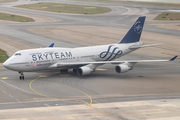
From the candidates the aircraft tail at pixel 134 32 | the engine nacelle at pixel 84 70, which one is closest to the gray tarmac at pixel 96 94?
the engine nacelle at pixel 84 70

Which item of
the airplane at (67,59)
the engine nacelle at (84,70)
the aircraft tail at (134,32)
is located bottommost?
the engine nacelle at (84,70)

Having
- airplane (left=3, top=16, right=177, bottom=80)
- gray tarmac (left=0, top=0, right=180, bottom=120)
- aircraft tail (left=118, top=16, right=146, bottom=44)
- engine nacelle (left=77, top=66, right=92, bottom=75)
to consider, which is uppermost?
aircraft tail (left=118, top=16, right=146, bottom=44)

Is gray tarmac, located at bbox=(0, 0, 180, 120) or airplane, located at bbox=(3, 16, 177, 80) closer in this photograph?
gray tarmac, located at bbox=(0, 0, 180, 120)

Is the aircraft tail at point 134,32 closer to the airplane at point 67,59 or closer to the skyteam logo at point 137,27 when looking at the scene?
the skyteam logo at point 137,27

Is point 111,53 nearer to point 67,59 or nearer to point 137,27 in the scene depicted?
point 137,27

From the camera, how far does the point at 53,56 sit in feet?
145

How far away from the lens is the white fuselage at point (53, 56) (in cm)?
4174

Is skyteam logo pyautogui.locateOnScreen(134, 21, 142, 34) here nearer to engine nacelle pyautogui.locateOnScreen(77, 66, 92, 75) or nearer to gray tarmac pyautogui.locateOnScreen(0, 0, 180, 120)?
gray tarmac pyautogui.locateOnScreen(0, 0, 180, 120)

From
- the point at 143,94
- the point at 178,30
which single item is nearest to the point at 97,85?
the point at 143,94

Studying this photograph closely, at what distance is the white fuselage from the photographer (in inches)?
1643

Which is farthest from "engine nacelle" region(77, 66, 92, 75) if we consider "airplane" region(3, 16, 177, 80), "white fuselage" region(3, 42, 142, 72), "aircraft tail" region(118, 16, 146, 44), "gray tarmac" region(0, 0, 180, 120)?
"aircraft tail" region(118, 16, 146, 44)

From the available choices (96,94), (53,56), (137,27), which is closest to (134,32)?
(137,27)

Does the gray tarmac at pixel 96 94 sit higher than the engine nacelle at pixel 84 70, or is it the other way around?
the engine nacelle at pixel 84 70

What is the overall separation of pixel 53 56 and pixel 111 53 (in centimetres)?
1168
